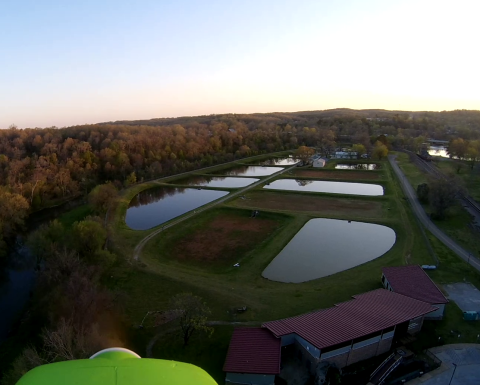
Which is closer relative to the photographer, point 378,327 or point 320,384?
point 320,384

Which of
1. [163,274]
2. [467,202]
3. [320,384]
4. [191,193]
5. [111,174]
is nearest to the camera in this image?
[320,384]

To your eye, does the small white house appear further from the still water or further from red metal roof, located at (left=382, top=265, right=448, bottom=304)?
red metal roof, located at (left=382, top=265, right=448, bottom=304)

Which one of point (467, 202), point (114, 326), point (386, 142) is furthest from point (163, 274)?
point (386, 142)

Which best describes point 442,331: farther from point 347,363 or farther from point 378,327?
point 347,363

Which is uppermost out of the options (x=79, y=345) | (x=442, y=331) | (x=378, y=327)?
(x=79, y=345)

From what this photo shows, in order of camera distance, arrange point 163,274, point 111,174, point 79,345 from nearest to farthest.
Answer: point 79,345, point 163,274, point 111,174

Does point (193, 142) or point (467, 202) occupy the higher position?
point (193, 142)
